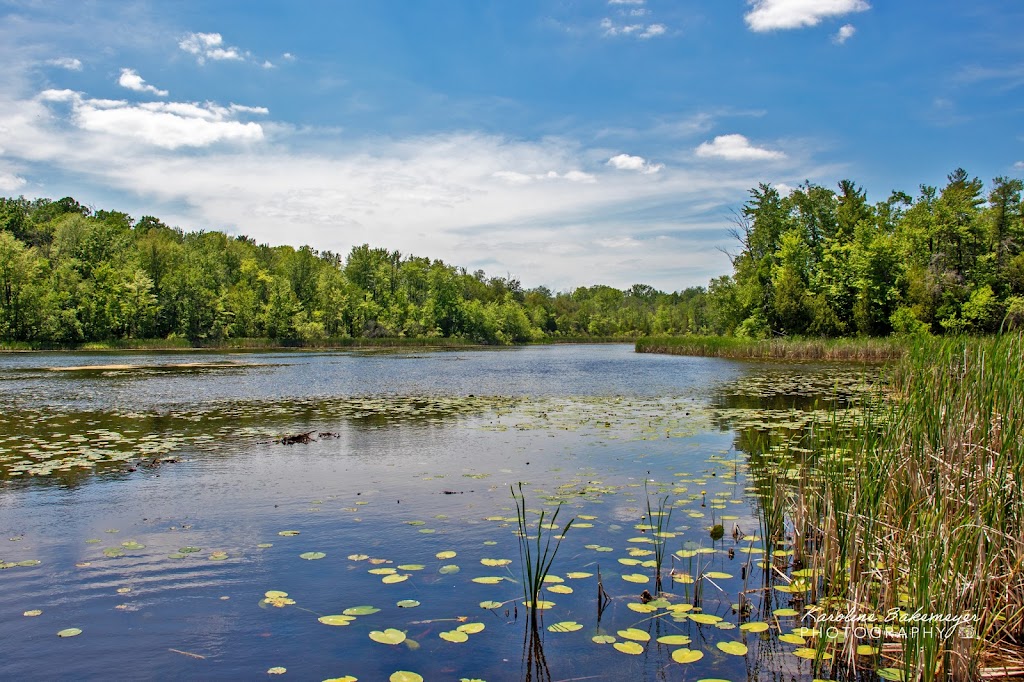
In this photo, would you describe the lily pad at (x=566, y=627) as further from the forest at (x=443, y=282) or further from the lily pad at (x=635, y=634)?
the forest at (x=443, y=282)

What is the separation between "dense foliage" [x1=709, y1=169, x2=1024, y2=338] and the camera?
51281 mm

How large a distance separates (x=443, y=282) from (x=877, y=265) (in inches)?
3152

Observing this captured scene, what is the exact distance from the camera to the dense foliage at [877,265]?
5128 cm

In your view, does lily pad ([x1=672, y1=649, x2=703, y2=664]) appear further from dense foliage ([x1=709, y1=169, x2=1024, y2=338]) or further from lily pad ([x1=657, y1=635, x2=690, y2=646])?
dense foliage ([x1=709, y1=169, x2=1024, y2=338])

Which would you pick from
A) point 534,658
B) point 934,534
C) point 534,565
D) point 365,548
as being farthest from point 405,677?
point 934,534

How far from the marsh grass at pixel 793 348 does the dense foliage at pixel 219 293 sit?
192ft

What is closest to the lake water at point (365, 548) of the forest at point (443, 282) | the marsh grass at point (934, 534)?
the marsh grass at point (934, 534)

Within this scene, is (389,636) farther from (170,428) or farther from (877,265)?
(877,265)

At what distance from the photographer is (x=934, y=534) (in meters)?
4.36

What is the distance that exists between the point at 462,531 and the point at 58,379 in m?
31.2

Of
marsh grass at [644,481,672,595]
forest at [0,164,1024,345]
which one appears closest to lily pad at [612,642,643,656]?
marsh grass at [644,481,672,595]

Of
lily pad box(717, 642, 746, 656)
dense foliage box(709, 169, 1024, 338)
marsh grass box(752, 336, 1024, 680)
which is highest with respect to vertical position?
dense foliage box(709, 169, 1024, 338)

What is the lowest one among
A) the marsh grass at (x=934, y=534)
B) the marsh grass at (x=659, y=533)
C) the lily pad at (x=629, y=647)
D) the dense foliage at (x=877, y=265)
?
the lily pad at (x=629, y=647)

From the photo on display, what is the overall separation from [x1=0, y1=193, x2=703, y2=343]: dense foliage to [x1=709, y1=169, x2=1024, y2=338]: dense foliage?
60144 millimetres
